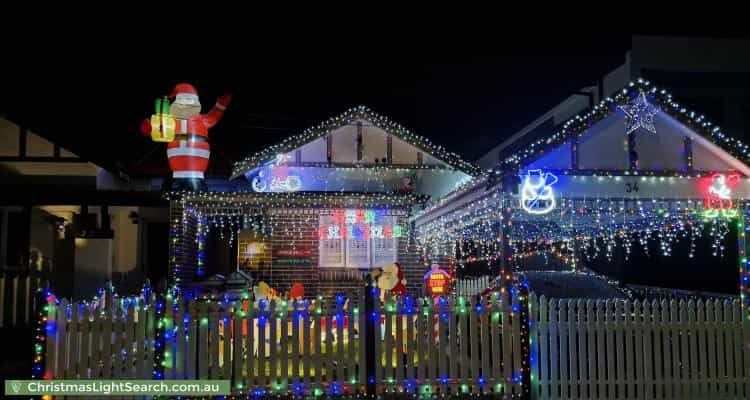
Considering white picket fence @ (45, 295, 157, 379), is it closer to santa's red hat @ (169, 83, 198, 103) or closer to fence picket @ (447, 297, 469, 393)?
fence picket @ (447, 297, 469, 393)

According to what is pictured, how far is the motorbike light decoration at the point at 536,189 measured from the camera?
30.1ft

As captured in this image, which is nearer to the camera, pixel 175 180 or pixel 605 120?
pixel 605 120

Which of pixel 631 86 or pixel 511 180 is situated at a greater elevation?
pixel 631 86

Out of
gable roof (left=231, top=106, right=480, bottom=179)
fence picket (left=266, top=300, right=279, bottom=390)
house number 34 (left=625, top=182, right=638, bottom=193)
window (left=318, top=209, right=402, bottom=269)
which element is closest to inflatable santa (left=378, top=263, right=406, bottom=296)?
window (left=318, top=209, right=402, bottom=269)

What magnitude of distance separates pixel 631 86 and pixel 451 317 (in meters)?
4.82

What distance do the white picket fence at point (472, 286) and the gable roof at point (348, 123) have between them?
11.9 ft

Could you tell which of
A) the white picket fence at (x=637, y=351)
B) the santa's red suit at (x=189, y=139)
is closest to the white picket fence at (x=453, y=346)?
the white picket fence at (x=637, y=351)

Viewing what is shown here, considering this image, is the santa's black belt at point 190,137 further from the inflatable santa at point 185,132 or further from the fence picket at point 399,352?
the fence picket at point 399,352

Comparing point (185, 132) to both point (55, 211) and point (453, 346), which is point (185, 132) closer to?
point (55, 211)

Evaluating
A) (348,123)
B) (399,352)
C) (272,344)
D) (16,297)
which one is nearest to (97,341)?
(272,344)

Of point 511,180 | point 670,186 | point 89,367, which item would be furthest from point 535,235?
point 89,367

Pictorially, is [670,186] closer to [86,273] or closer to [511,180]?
[511,180]

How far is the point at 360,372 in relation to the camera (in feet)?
26.2

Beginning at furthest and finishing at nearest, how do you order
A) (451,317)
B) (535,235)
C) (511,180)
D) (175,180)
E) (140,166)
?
(140,166) → (535,235) → (175,180) → (511,180) → (451,317)
